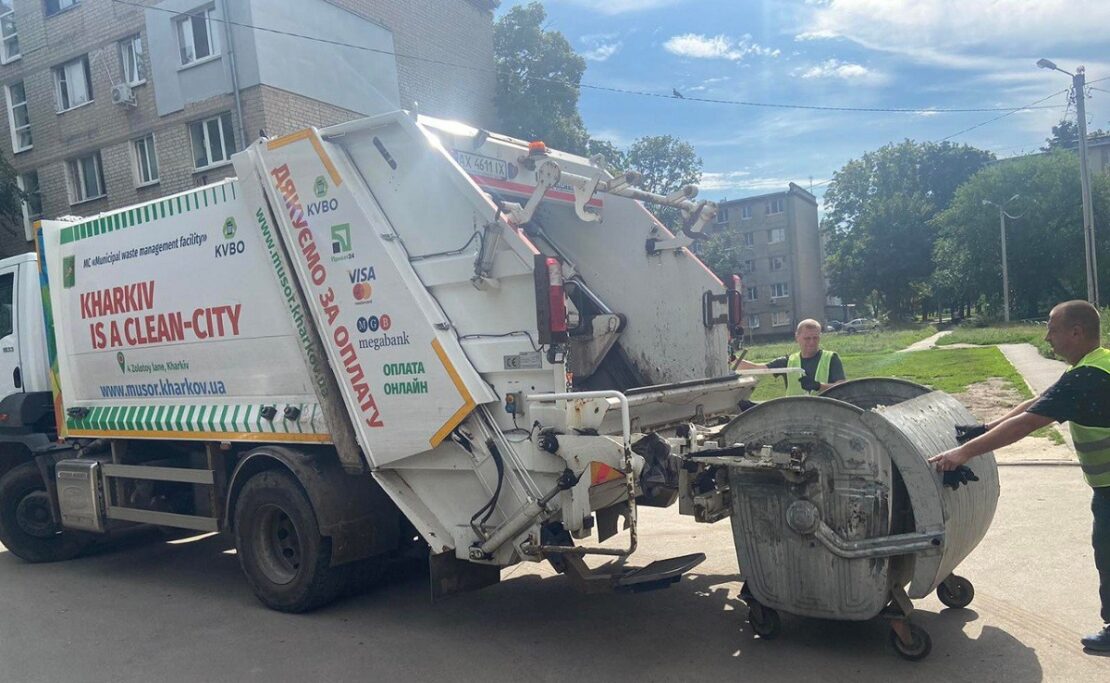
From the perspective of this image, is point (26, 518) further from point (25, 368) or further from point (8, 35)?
point (8, 35)

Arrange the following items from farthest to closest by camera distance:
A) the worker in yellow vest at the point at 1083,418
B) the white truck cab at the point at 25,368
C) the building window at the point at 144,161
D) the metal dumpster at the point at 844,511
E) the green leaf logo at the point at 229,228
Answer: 1. the building window at the point at 144,161
2. the white truck cab at the point at 25,368
3. the green leaf logo at the point at 229,228
4. the metal dumpster at the point at 844,511
5. the worker in yellow vest at the point at 1083,418

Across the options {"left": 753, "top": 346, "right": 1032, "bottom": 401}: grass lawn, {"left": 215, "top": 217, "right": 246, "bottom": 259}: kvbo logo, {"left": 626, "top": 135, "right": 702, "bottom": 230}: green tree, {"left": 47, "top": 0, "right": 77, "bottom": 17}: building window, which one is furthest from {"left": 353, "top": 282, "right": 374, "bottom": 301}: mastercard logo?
{"left": 626, "top": 135, "right": 702, "bottom": 230}: green tree

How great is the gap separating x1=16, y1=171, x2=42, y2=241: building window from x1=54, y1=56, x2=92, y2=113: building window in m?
2.11

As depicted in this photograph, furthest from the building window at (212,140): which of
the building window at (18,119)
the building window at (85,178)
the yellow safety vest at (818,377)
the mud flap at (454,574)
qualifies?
the mud flap at (454,574)

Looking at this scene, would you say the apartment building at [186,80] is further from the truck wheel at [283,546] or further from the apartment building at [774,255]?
the apartment building at [774,255]

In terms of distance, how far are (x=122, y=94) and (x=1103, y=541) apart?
20213 millimetres

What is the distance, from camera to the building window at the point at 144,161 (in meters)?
19.0

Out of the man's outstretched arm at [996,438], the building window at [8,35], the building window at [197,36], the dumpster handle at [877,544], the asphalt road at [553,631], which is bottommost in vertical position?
the asphalt road at [553,631]

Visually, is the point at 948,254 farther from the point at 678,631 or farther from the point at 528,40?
the point at 678,631

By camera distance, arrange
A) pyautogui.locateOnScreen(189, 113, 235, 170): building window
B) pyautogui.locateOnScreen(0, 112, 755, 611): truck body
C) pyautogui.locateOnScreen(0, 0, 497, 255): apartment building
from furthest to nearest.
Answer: pyautogui.locateOnScreen(189, 113, 235, 170): building window
pyautogui.locateOnScreen(0, 0, 497, 255): apartment building
pyautogui.locateOnScreen(0, 112, 755, 611): truck body

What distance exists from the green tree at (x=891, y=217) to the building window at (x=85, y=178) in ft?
175

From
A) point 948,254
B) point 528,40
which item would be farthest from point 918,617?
point 948,254

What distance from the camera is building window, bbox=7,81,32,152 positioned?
842 inches

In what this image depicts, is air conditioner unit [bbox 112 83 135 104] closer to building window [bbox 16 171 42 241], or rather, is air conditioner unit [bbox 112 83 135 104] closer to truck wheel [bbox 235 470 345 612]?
building window [bbox 16 171 42 241]
